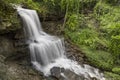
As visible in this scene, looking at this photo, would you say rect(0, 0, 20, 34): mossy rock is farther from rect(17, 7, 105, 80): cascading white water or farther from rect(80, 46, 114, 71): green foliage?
rect(80, 46, 114, 71): green foliage

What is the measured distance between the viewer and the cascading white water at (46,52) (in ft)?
40.9

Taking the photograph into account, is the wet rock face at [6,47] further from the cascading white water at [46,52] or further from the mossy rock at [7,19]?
the cascading white water at [46,52]

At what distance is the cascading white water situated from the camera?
1245 cm

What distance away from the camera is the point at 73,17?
17.2 meters

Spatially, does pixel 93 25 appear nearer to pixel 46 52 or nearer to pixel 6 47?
pixel 46 52

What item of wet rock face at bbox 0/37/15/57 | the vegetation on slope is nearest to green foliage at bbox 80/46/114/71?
the vegetation on slope

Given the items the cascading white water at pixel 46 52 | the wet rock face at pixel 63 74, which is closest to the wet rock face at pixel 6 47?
the cascading white water at pixel 46 52

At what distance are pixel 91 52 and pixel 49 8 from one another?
5765 millimetres

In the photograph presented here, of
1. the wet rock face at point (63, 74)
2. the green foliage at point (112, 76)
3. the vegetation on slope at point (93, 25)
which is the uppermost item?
the vegetation on slope at point (93, 25)

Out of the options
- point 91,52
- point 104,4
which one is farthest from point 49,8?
point 104,4

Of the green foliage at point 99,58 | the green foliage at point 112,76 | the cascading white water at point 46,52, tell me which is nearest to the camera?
the green foliage at point 112,76

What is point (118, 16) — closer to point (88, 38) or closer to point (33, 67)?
point (88, 38)

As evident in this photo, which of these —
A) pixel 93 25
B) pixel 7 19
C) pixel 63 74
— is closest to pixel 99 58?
pixel 63 74

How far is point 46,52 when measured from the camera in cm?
1309
